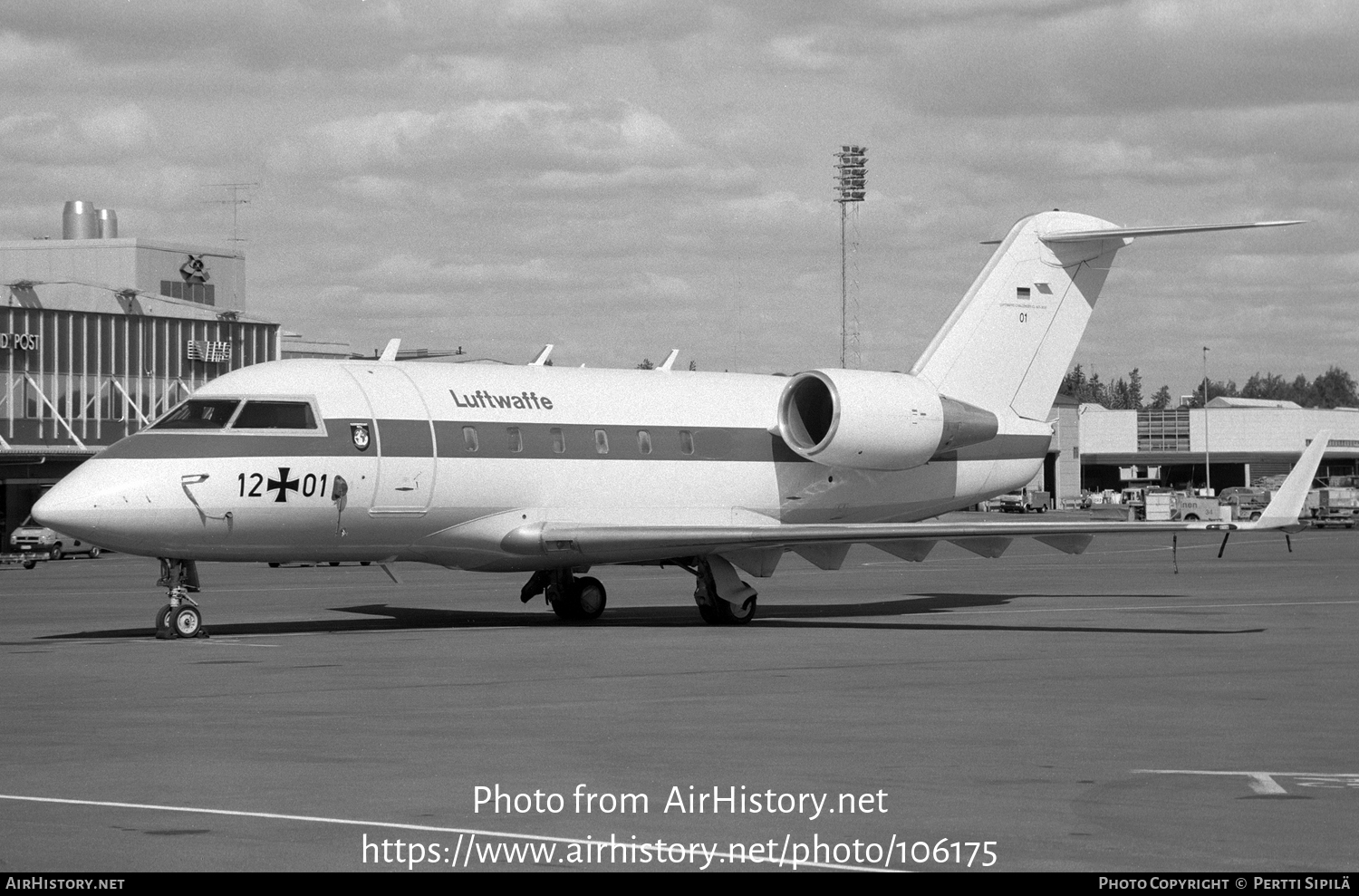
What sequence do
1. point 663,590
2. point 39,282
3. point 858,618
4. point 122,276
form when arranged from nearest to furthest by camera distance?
point 858,618 → point 663,590 → point 39,282 → point 122,276

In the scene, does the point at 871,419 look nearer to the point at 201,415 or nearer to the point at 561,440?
the point at 561,440

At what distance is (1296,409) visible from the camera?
136375 millimetres

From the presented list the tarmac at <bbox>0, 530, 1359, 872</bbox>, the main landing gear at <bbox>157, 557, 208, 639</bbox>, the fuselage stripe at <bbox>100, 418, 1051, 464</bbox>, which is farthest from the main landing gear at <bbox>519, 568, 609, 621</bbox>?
the main landing gear at <bbox>157, 557, 208, 639</bbox>

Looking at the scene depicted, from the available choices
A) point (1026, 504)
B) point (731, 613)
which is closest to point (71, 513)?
Answer: point (731, 613)

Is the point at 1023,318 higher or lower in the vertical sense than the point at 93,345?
lower

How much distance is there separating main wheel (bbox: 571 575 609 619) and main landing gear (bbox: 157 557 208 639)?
21.4 ft

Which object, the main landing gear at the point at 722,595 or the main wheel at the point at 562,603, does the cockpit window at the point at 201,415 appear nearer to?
the main wheel at the point at 562,603

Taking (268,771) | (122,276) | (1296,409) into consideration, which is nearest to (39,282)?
(122,276)

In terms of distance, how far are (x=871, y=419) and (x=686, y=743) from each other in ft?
51.5

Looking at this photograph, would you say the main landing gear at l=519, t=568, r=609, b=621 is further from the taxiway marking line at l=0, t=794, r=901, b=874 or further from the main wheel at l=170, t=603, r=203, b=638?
the taxiway marking line at l=0, t=794, r=901, b=874

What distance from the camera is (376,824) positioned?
966 cm

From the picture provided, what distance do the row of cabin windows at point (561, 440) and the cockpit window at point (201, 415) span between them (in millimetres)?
3508
